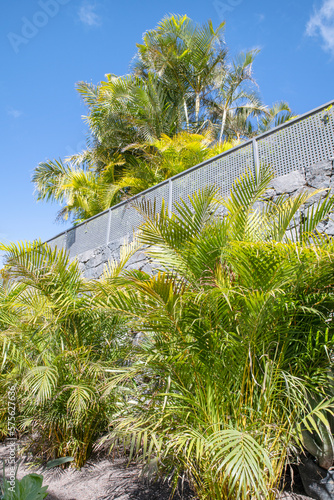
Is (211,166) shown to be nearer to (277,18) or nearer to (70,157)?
(277,18)

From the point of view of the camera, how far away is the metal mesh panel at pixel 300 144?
383cm

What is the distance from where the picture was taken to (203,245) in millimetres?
2430

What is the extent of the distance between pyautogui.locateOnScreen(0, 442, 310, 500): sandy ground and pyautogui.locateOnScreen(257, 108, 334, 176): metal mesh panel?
3.37 m

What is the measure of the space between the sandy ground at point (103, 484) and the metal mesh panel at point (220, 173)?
3175mm

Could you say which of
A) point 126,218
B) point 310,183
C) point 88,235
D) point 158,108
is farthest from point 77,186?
point 310,183

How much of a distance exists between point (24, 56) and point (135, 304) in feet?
15.5

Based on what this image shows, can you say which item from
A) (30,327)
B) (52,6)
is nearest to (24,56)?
(52,6)

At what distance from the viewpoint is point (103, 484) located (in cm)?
286

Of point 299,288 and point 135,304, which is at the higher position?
point 299,288

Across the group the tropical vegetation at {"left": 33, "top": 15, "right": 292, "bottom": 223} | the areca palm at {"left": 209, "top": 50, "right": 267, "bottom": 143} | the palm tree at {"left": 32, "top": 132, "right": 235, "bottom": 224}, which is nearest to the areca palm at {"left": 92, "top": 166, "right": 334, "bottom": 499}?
the palm tree at {"left": 32, "top": 132, "right": 235, "bottom": 224}

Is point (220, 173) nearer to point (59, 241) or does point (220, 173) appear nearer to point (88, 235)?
point (88, 235)

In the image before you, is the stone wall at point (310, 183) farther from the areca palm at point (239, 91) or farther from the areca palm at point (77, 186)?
the areca palm at point (239, 91)

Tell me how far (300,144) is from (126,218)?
11.5 feet

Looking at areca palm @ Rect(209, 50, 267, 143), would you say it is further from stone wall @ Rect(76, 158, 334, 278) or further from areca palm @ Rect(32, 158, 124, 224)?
stone wall @ Rect(76, 158, 334, 278)
